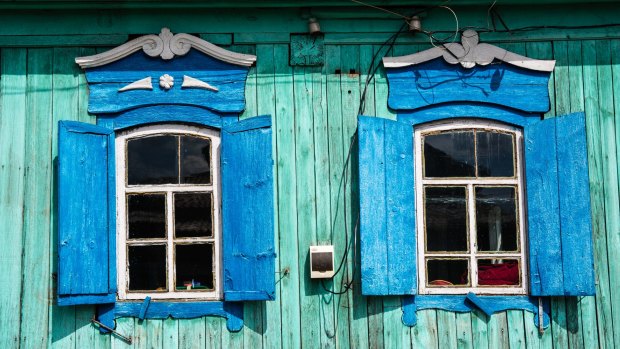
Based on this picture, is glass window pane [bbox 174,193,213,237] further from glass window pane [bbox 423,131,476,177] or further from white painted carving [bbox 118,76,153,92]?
glass window pane [bbox 423,131,476,177]

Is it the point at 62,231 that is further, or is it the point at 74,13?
the point at 74,13

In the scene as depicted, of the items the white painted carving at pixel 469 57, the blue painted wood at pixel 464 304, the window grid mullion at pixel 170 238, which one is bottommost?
the blue painted wood at pixel 464 304

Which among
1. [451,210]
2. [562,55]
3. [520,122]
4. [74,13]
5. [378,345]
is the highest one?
[74,13]

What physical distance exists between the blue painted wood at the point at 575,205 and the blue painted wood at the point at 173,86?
227 cm

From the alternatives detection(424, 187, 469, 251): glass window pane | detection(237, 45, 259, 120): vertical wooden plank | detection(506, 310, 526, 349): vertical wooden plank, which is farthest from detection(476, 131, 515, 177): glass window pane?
detection(237, 45, 259, 120): vertical wooden plank

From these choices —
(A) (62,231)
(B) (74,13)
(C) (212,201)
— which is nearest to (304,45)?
(C) (212,201)

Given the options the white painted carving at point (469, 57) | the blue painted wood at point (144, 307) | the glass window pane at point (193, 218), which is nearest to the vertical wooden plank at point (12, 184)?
the blue painted wood at point (144, 307)

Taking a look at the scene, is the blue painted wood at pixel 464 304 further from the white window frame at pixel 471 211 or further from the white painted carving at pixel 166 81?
the white painted carving at pixel 166 81

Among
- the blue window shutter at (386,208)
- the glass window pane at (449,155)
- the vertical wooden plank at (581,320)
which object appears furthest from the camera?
the glass window pane at (449,155)

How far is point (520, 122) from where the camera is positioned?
19.2 ft

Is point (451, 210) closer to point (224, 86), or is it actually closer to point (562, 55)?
point (562, 55)

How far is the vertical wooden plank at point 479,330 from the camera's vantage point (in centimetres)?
572

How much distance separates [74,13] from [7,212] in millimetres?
1492

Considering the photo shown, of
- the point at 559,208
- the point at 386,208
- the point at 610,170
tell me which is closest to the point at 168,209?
the point at 386,208
